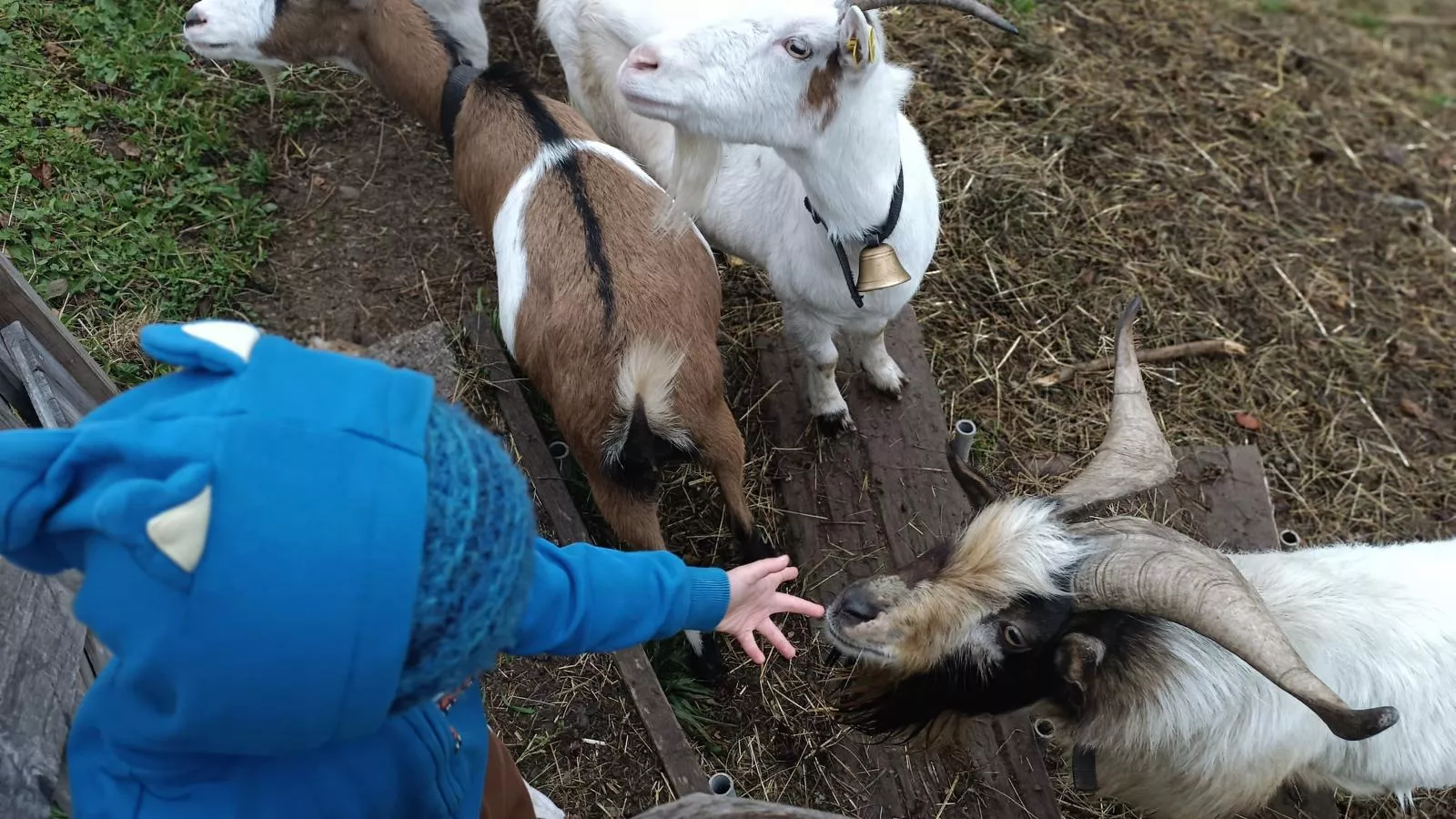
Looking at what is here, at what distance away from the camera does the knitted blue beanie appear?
92 cm

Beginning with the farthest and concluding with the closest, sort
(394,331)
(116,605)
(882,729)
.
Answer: (394,331) < (882,729) < (116,605)

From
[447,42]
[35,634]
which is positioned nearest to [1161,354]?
[447,42]

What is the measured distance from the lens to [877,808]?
2619mm

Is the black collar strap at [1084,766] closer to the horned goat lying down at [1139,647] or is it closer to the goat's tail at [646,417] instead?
the horned goat lying down at [1139,647]

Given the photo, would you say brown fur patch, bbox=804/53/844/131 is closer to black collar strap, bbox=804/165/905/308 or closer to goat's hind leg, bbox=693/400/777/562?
black collar strap, bbox=804/165/905/308

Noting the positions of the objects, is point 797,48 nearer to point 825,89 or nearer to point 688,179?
point 825,89

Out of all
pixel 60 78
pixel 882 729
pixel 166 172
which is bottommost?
pixel 882 729

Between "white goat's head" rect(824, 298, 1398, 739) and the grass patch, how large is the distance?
106 inches

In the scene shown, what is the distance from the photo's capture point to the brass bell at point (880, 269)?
94.1 inches

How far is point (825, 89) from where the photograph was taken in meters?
2.22

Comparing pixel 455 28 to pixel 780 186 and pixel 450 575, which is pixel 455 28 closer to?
pixel 780 186

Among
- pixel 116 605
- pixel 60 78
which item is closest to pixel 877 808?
pixel 116 605

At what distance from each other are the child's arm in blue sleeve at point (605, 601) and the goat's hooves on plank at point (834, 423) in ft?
5.55

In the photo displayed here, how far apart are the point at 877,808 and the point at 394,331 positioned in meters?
2.50
